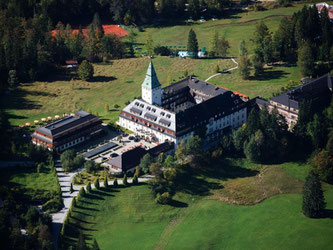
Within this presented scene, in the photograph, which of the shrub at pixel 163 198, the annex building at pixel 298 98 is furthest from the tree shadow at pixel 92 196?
the annex building at pixel 298 98

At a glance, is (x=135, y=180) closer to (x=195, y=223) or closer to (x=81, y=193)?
(x=81, y=193)

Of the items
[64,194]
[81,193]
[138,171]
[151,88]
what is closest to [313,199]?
[138,171]

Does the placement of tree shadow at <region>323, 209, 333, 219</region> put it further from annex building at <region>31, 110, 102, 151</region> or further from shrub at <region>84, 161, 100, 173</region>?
annex building at <region>31, 110, 102, 151</region>

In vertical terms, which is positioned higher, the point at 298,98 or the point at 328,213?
the point at 298,98

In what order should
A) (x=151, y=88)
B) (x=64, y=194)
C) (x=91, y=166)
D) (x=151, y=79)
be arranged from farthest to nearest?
1. (x=151, y=88)
2. (x=151, y=79)
3. (x=91, y=166)
4. (x=64, y=194)

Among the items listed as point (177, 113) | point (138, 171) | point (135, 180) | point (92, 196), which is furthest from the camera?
point (177, 113)

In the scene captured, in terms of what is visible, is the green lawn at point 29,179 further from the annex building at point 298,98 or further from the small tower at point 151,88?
the annex building at point 298,98
